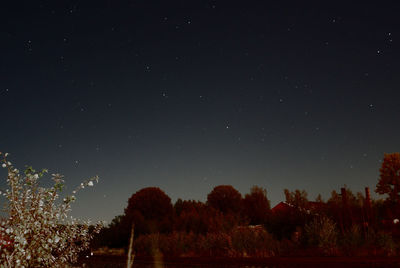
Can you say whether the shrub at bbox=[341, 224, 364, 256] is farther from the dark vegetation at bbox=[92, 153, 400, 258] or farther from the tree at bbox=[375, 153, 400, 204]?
the tree at bbox=[375, 153, 400, 204]

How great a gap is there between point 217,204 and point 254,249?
154 feet

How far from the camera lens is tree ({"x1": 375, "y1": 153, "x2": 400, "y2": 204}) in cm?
5172

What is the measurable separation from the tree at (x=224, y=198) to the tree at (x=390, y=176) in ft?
71.1

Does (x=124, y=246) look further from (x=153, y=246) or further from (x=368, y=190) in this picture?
(x=368, y=190)

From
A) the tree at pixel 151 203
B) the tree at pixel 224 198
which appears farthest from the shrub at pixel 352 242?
the tree at pixel 224 198

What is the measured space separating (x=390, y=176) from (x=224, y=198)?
2545 centimetres

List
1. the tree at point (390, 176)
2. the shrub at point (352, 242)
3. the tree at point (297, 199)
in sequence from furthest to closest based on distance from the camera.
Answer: the tree at point (390, 176) < the tree at point (297, 199) < the shrub at point (352, 242)

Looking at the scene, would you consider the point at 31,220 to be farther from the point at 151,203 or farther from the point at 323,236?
the point at 151,203

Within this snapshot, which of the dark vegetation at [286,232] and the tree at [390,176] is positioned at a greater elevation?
the tree at [390,176]

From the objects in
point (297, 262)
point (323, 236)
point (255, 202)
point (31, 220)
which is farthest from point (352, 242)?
point (255, 202)

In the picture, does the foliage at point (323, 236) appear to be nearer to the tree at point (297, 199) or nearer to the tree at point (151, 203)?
the tree at point (297, 199)

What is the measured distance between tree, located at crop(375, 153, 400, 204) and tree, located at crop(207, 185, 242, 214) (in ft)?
71.1

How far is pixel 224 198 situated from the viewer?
65.4 meters

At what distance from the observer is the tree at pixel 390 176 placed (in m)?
51.7
